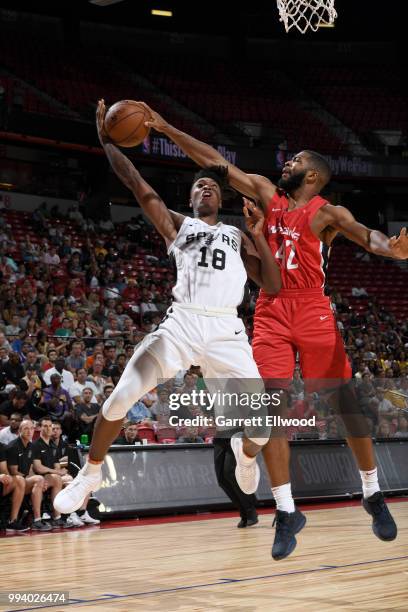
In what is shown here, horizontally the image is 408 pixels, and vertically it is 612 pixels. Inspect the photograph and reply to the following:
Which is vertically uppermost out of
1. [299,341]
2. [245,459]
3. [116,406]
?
[299,341]

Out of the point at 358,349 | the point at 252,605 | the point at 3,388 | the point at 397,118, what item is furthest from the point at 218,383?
the point at 397,118

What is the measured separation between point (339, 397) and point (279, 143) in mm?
22943

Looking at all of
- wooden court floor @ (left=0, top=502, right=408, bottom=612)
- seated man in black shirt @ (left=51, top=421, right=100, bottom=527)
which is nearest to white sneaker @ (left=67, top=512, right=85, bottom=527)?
seated man in black shirt @ (left=51, top=421, right=100, bottom=527)

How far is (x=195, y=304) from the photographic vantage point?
5930 mm

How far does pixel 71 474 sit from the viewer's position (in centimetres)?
1121

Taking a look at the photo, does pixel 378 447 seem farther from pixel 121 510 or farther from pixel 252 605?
pixel 252 605

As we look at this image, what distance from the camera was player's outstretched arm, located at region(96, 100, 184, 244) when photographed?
5969mm

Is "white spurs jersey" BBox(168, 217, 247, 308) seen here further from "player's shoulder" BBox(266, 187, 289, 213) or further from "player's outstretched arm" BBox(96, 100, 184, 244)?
"player's shoulder" BBox(266, 187, 289, 213)

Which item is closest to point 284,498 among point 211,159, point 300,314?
point 300,314

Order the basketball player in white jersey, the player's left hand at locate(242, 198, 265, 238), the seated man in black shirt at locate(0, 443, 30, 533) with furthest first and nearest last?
the seated man in black shirt at locate(0, 443, 30, 533)
the player's left hand at locate(242, 198, 265, 238)
the basketball player in white jersey

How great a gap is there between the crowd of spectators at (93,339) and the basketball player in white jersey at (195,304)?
15.7ft

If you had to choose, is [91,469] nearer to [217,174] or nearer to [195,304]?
[195,304]

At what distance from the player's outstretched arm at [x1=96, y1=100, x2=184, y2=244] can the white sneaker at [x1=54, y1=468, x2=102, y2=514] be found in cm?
164

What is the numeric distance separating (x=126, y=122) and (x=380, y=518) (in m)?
3.07
